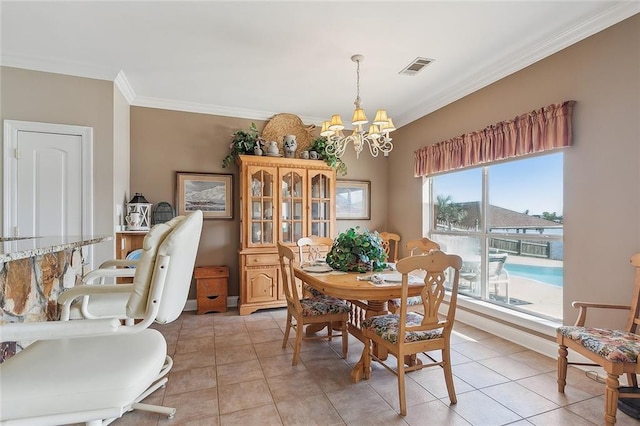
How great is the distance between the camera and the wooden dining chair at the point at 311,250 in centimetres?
311

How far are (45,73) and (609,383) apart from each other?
4911 mm

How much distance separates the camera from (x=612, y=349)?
172 centimetres

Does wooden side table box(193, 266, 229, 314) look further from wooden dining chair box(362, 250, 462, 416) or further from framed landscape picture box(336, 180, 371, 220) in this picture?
wooden dining chair box(362, 250, 462, 416)

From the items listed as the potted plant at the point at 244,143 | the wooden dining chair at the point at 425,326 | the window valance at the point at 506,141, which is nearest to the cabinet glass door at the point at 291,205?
the potted plant at the point at 244,143

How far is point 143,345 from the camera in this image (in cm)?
117

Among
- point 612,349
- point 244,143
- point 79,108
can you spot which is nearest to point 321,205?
point 244,143

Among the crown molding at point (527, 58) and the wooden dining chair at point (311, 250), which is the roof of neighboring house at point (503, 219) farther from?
the wooden dining chair at point (311, 250)

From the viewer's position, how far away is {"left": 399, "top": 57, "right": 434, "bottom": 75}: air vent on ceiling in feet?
9.45

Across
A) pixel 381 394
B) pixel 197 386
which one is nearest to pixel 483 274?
pixel 381 394

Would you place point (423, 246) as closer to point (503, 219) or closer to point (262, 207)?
point (503, 219)

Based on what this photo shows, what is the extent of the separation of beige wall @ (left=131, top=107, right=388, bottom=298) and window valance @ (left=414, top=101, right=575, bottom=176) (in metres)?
2.42

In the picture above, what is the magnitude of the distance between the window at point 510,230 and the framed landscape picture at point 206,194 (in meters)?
2.84

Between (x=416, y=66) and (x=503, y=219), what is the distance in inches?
69.6

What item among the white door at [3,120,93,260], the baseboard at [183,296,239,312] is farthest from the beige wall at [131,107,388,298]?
the white door at [3,120,93,260]
